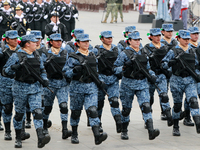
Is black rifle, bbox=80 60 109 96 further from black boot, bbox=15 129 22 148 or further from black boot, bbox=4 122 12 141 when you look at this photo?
black boot, bbox=4 122 12 141

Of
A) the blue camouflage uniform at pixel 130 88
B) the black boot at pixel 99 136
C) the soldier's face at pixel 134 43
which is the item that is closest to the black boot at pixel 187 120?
the blue camouflage uniform at pixel 130 88

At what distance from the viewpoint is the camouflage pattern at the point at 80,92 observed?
A: 861 centimetres

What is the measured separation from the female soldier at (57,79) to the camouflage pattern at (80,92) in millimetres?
510

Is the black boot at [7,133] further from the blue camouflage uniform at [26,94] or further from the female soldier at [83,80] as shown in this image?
the female soldier at [83,80]

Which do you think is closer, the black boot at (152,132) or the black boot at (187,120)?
the black boot at (152,132)

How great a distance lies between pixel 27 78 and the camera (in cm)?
825

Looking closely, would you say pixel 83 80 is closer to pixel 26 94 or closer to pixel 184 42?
pixel 26 94

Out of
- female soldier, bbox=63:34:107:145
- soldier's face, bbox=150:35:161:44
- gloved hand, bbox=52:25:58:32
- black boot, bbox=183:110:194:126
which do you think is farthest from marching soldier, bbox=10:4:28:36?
female soldier, bbox=63:34:107:145

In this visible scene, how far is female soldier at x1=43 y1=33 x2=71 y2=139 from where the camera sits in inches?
366

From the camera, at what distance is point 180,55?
9.34 meters

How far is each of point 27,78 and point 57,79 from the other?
120 centimetres

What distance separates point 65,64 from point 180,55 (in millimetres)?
2204

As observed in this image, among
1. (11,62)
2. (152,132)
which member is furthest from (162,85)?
(11,62)

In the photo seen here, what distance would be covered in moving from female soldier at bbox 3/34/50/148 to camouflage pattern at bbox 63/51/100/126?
509mm
